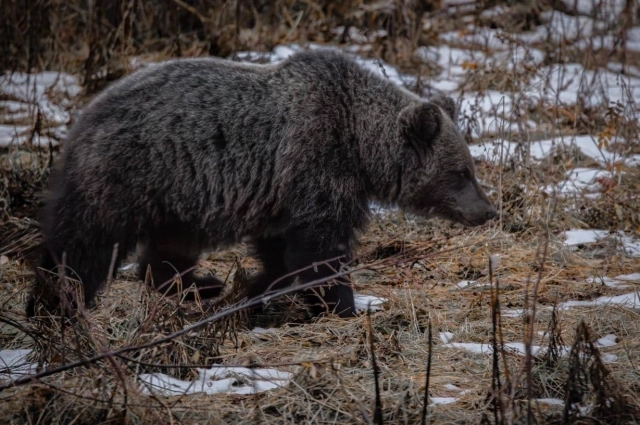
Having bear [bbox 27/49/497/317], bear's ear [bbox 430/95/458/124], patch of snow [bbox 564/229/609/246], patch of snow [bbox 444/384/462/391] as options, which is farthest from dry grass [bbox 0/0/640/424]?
bear's ear [bbox 430/95/458/124]

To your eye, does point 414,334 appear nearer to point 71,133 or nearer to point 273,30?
point 71,133

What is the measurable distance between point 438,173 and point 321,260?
1.13 meters

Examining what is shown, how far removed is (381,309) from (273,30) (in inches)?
236

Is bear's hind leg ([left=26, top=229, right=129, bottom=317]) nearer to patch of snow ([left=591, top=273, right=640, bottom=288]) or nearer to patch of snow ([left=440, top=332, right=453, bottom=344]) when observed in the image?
patch of snow ([left=440, top=332, right=453, bottom=344])

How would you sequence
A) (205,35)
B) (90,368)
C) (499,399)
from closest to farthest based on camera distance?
(499,399)
(90,368)
(205,35)

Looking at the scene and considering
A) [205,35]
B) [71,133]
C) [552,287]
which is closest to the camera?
[71,133]

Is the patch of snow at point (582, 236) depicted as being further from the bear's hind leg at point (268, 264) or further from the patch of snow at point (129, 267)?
the patch of snow at point (129, 267)

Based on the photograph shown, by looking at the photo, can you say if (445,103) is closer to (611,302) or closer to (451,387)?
(611,302)

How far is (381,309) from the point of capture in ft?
18.0

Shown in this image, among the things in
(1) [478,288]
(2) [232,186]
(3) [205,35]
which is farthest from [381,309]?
(3) [205,35]

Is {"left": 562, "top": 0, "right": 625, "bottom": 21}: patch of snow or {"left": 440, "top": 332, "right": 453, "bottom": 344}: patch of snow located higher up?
{"left": 562, "top": 0, "right": 625, "bottom": 21}: patch of snow

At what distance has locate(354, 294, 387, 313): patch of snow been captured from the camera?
5535mm

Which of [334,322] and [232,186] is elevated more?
[232,186]

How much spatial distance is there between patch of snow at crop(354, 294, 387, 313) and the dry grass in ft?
0.34
